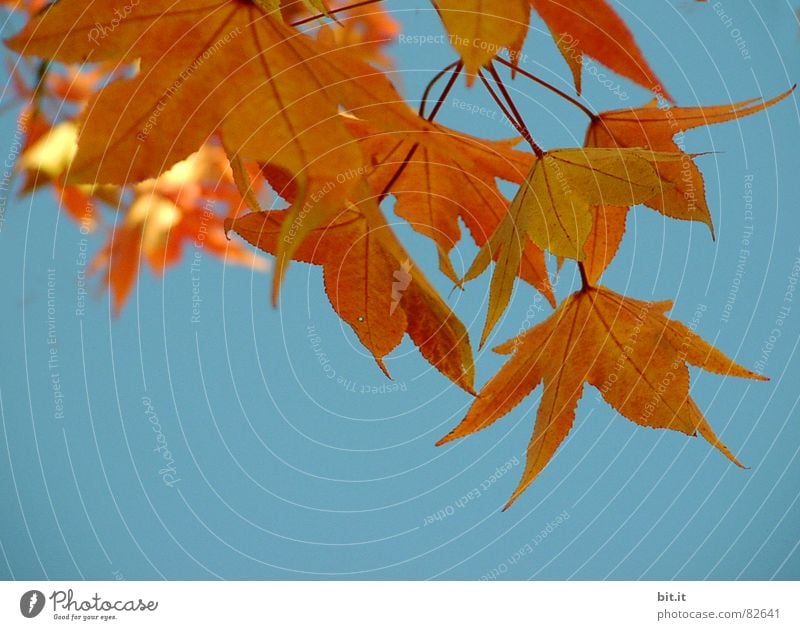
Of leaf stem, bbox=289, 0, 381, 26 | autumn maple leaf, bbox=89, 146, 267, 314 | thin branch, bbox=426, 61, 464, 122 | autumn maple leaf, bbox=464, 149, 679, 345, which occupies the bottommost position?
autumn maple leaf, bbox=464, 149, 679, 345

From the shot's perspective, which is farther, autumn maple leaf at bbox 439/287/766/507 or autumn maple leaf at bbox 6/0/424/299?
autumn maple leaf at bbox 439/287/766/507

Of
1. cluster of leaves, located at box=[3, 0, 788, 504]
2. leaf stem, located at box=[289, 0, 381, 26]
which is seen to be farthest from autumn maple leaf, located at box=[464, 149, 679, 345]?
leaf stem, located at box=[289, 0, 381, 26]

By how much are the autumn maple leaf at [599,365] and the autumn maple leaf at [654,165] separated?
0.02 meters

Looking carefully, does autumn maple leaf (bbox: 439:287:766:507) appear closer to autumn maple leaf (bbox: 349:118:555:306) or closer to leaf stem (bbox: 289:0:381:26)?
autumn maple leaf (bbox: 349:118:555:306)

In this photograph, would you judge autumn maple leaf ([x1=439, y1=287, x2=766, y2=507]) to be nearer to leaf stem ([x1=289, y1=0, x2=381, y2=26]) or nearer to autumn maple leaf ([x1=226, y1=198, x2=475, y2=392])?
autumn maple leaf ([x1=226, y1=198, x2=475, y2=392])

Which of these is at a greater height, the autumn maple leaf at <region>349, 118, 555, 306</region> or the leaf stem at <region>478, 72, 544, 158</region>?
the leaf stem at <region>478, 72, 544, 158</region>

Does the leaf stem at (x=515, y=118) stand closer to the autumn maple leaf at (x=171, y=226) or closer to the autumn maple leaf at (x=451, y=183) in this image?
the autumn maple leaf at (x=451, y=183)

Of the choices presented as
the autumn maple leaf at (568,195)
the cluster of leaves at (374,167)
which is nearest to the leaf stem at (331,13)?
the cluster of leaves at (374,167)

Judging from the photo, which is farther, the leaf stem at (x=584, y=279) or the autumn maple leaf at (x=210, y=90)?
the leaf stem at (x=584, y=279)

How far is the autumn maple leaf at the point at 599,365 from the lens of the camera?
372mm

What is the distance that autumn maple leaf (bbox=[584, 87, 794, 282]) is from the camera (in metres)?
0.37

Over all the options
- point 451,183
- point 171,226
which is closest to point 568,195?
point 451,183
